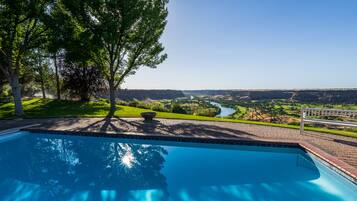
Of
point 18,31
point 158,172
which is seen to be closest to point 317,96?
point 18,31

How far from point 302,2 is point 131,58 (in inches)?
469

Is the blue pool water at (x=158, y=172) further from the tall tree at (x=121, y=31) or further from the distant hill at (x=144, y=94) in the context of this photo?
the distant hill at (x=144, y=94)

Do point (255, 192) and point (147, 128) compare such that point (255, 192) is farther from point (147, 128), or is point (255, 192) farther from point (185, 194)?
point (147, 128)

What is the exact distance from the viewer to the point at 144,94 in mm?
121438

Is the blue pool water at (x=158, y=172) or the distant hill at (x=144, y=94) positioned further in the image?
the distant hill at (x=144, y=94)

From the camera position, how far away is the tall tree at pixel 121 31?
1461cm

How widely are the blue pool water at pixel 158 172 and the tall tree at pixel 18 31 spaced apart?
6778mm

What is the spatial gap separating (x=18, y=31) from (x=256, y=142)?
53.2 feet

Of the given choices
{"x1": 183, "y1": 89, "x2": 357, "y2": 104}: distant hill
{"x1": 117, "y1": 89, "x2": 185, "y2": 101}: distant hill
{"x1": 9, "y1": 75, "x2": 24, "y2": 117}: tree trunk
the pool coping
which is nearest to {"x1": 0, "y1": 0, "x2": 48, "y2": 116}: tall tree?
{"x1": 9, "y1": 75, "x2": 24, "y2": 117}: tree trunk

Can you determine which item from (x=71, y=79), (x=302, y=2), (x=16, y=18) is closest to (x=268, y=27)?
(x=302, y=2)

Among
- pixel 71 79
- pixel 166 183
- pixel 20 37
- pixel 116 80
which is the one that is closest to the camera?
pixel 166 183

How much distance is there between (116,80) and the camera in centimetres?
1936

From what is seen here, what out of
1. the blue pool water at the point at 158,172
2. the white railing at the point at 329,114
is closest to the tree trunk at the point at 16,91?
the blue pool water at the point at 158,172

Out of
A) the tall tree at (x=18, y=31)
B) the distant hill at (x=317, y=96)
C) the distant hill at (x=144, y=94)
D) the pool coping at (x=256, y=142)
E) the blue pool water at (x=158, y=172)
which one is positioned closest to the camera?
the blue pool water at (x=158, y=172)
